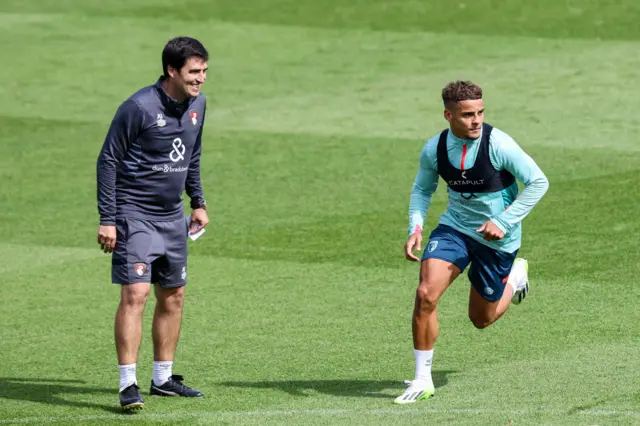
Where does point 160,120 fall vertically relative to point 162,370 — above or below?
above

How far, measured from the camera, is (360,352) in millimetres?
11070

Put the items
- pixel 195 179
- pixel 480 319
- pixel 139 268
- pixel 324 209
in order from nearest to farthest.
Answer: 1. pixel 139 268
2. pixel 195 179
3. pixel 480 319
4. pixel 324 209

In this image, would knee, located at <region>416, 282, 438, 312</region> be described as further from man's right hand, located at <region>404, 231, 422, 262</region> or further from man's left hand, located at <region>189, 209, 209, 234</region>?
man's left hand, located at <region>189, 209, 209, 234</region>

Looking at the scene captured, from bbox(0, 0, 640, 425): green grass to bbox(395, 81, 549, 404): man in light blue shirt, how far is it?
66 cm

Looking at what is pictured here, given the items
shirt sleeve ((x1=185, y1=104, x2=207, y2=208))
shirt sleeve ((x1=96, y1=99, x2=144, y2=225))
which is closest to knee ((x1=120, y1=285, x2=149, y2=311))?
shirt sleeve ((x1=96, y1=99, x2=144, y2=225))

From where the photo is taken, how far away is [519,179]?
9.72 m

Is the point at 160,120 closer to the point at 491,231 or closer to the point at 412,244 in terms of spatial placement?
the point at 412,244

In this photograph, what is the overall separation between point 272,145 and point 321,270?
6538mm

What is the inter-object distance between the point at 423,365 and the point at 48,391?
276cm

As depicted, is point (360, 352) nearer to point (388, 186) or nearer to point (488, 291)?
point (488, 291)

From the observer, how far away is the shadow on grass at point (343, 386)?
988 cm

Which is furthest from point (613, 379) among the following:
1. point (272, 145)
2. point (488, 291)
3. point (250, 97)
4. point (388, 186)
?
point (250, 97)

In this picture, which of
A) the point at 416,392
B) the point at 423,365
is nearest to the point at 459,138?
the point at 423,365

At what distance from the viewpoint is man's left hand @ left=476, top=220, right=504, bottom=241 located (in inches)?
374
